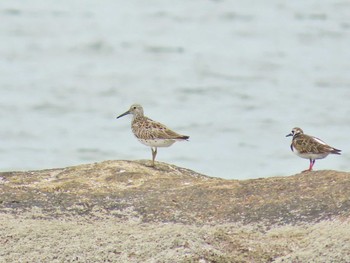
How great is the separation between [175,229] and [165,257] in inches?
17.9

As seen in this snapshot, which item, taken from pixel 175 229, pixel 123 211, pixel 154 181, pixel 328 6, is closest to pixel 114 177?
pixel 154 181

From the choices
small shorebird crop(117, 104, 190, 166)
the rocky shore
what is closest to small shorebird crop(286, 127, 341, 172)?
the rocky shore

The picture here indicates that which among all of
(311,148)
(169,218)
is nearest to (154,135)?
(311,148)

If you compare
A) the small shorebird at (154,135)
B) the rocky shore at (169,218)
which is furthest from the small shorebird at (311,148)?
the small shorebird at (154,135)

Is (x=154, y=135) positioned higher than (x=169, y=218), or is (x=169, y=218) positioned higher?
(x=154, y=135)

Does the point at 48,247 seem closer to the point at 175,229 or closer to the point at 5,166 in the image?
the point at 175,229

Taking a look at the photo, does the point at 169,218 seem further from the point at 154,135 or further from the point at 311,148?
the point at 154,135

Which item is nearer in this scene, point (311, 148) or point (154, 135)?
point (311, 148)

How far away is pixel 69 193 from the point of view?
10.3m

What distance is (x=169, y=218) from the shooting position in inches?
376

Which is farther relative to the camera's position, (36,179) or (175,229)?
(36,179)

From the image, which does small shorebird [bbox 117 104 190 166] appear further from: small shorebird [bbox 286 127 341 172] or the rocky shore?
the rocky shore

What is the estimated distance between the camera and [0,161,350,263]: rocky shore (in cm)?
856

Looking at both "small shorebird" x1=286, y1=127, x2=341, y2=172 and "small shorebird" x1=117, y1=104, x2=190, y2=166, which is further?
"small shorebird" x1=117, y1=104, x2=190, y2=166
